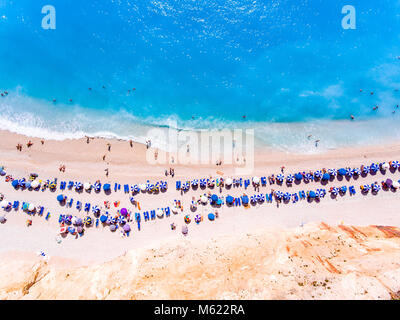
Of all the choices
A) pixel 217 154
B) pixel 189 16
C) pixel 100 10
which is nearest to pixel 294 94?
pixel 217 154

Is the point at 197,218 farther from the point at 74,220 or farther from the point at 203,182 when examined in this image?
the point at 74,220

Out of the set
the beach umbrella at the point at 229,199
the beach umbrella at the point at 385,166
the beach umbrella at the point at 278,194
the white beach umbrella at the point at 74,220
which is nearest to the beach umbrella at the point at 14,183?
the white beach umbrella at the point at 74,220

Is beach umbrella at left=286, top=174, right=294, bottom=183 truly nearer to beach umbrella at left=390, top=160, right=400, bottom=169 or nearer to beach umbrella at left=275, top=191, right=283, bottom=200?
beach umbrella at left=275, top=191, right=283, bottom=200

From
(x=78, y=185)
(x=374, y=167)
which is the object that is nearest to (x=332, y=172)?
(x=374, y=167)

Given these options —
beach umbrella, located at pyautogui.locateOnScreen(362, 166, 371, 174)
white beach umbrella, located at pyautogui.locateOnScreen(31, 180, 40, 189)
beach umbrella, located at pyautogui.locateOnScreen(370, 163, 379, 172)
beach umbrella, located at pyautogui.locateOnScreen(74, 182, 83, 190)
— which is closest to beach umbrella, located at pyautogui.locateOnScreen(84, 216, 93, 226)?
beach umbrella, located at pyautogui.locateOnScreen(74, 182, 83, 190)

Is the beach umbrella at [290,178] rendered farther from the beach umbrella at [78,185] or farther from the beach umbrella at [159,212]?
the beach umbrella at [78,185]
